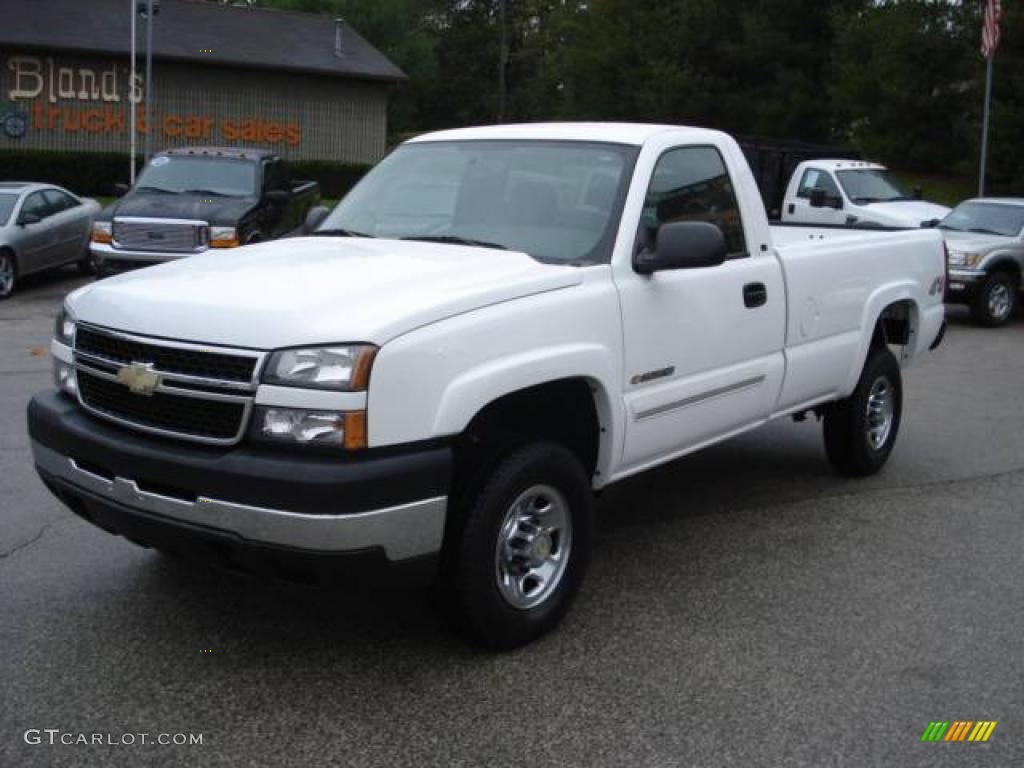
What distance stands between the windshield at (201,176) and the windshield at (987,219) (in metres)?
9.76

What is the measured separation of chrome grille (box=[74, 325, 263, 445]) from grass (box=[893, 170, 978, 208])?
978 inches

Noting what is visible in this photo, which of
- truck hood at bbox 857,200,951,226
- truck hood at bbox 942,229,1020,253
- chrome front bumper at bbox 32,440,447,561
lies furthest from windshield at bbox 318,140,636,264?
truck hood at bbox 857,200,951,226

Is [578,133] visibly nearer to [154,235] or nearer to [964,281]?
[154,235]

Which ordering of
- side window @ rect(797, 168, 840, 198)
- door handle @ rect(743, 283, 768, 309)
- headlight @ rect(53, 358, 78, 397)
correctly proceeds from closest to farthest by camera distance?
headlight @ rect(53, 358, 78, 397)
door handle @ rect(743, 283, 768, 309)
side window @ rect(797, 168, 840, 198)

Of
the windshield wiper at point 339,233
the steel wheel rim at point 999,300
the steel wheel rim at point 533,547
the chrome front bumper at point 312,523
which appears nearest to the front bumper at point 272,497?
the chrome front bumper at point 312,523

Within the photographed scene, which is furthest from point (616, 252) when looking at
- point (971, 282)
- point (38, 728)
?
point (971, 282)

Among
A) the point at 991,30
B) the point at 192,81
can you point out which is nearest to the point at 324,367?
the point at 991,30

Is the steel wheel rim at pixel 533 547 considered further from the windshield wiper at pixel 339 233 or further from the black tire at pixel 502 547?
the windshield wiper at pixel 339 233

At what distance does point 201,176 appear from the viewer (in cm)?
1599

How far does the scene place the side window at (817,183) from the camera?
18656 millimetres

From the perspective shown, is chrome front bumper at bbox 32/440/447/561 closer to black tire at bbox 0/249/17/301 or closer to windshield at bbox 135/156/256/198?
windshield at bbox 135/156/256/198

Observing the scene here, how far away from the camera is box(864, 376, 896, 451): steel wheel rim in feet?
23.4
